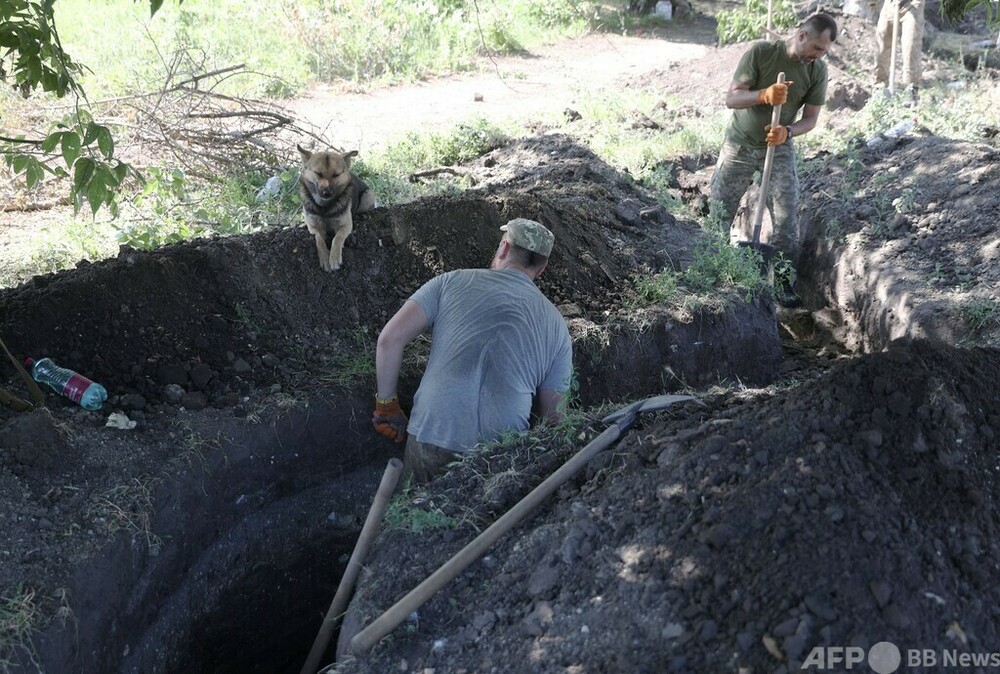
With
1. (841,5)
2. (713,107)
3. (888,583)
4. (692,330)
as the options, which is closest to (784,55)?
(692,330)

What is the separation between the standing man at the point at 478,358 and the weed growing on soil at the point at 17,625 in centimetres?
178

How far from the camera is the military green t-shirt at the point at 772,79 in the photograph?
726 cm

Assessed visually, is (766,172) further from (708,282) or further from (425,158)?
(425,158)

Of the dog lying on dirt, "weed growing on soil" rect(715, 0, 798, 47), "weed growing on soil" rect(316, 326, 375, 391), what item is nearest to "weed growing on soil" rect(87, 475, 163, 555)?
"weed growing on soil" rect(316, 326, 375, 391)

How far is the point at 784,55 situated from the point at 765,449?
4943 millimetres

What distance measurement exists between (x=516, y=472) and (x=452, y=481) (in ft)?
1.06

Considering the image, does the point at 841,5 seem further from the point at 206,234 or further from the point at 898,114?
the point at 206,234

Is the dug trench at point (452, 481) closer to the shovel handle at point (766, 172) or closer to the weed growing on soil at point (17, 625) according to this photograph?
the weed growing on soil at point (17, 625)

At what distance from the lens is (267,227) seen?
6.62 metres

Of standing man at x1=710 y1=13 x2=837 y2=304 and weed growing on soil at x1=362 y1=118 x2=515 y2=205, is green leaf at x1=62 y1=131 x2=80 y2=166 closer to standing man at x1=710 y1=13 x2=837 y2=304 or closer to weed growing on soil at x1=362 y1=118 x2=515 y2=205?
weed growing on soil at x1=362 y1=118 x2=515 y2=205

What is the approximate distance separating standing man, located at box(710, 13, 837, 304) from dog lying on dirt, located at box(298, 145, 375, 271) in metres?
3.41

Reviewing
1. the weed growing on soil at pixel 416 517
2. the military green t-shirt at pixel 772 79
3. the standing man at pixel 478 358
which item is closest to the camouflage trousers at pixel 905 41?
the military green t-shirt at pixel 772 79

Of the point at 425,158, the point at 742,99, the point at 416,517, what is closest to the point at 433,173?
the point at 425,158

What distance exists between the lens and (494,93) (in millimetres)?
12391
